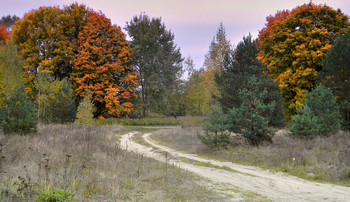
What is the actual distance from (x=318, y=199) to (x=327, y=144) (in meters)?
7.83

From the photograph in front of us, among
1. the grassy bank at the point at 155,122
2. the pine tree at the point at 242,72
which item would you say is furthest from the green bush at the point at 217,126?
the grassy bank at the point at 155,122

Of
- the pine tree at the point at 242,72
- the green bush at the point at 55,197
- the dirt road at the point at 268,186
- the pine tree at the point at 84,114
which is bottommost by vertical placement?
the dirt road at the point at 268,186

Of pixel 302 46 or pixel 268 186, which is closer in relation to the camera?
pixel 268 186

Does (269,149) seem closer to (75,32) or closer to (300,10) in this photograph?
(300,10)

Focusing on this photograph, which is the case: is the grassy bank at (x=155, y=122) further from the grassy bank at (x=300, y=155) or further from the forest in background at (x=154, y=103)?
the grassy bank at (x=300, y=155)

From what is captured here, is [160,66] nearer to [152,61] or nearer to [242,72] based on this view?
[152,61]

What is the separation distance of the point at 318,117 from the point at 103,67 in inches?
1019

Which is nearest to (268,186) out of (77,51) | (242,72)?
(242,72)

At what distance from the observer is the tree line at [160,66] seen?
19.1 meters

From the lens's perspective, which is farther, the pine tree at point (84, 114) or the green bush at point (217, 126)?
the pine tree at point (84, 114)

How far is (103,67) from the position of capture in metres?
32.5

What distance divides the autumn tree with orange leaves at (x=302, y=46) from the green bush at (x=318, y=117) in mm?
8350

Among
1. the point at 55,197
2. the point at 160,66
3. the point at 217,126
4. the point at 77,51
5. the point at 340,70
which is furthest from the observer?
the point at 160,66

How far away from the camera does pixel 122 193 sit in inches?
255
